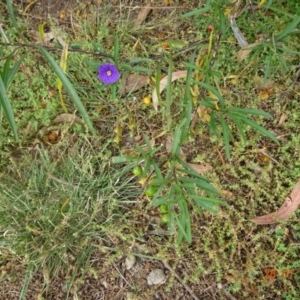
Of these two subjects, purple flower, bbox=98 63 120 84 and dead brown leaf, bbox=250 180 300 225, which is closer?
purple flower, bbox=98 63 120 84

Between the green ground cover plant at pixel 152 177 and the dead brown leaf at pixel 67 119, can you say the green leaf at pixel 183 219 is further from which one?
the dead brown leaf at pixel 67 119

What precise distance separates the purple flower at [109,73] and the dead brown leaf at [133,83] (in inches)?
16.6

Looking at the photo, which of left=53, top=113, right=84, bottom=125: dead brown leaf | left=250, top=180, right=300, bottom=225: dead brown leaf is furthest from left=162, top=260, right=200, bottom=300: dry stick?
left=53, top=113, right=84, bottom=125: dead brown leaf

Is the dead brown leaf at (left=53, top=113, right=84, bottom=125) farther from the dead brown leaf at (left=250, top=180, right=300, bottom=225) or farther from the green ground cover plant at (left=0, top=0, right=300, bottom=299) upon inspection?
the dead brown leaf at (left=250, top=180, right=300, bottom=225)

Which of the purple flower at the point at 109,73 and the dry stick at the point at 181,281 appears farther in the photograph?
the dry stick at the point at 181,281

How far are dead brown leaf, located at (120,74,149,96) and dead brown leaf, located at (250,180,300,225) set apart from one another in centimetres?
87

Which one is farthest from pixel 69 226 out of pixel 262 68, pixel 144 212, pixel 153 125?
pixel 262 68

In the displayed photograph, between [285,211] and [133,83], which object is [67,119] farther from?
[285,211]

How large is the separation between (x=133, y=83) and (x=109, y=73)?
0.47 metres

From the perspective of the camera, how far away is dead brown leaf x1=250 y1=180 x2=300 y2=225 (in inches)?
85.9

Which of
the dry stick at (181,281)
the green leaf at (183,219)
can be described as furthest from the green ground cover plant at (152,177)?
the green leaf at (183,219)

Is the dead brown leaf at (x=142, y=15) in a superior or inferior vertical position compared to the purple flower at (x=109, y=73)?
inferior

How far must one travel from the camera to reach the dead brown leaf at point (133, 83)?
94.7 inches

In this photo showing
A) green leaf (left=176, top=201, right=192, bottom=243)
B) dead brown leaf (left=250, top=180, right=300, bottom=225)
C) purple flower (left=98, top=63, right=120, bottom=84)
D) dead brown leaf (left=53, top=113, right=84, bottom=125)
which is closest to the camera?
green leaf (left=176, top=201, right=192, bottom=243)
